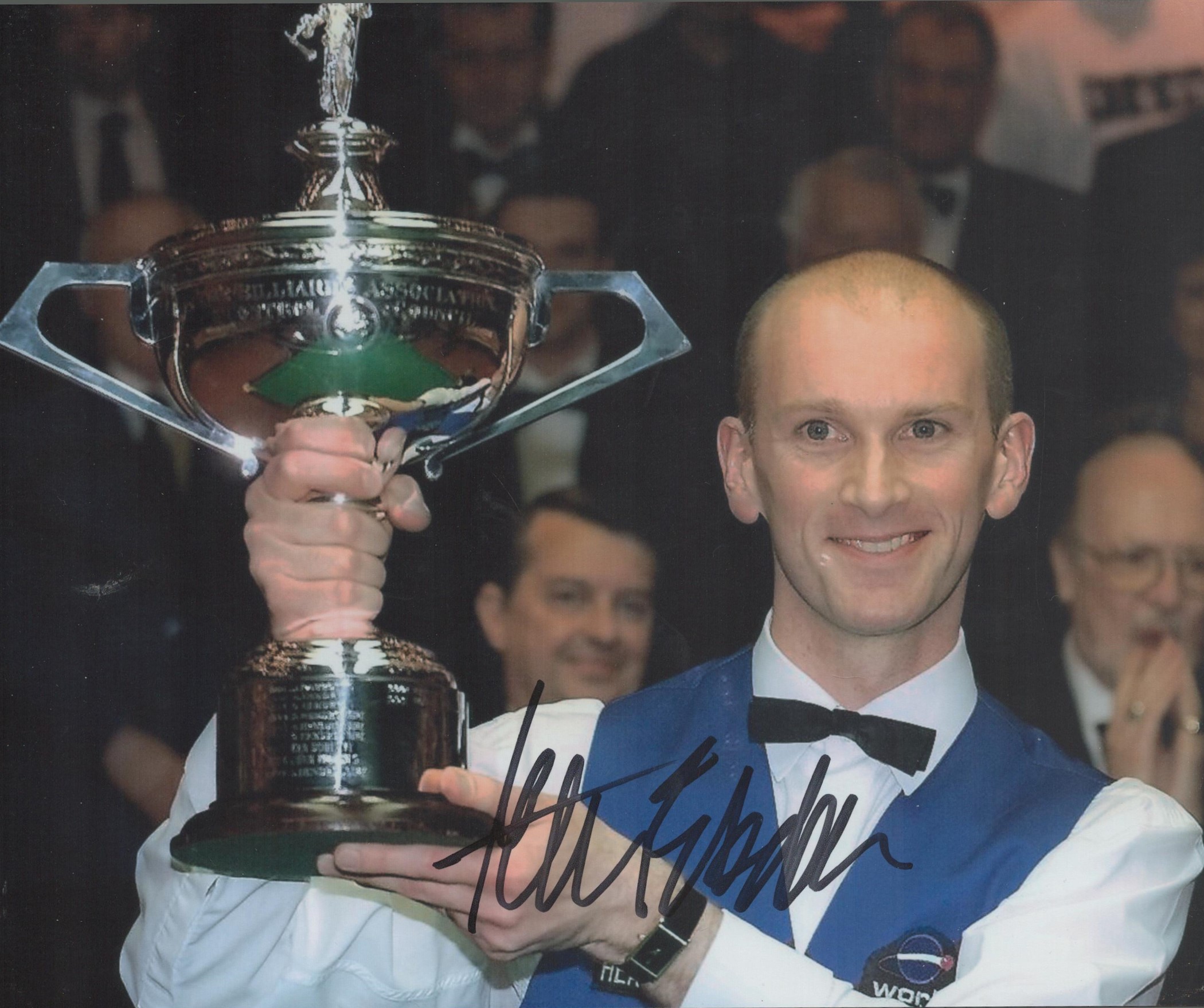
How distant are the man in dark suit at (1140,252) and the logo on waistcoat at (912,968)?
0.86m

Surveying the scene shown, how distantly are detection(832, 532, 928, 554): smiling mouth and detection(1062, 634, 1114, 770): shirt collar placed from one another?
1.23ft

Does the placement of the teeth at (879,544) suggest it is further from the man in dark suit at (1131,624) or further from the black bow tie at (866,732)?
the man in dark suit at (1131,624)

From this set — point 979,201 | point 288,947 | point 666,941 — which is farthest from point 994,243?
point 288,947

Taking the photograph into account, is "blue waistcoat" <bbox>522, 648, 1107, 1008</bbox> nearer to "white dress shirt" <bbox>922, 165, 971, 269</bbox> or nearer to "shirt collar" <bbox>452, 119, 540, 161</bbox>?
"white dress shirt" <bbox>922, 165, 971, 269</bbox>

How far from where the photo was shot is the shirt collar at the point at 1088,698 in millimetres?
2516

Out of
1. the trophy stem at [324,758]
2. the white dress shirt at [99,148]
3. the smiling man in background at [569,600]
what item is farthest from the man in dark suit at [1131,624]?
the white dress shirt at [99,148]

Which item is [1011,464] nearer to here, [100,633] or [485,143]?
[485,143]

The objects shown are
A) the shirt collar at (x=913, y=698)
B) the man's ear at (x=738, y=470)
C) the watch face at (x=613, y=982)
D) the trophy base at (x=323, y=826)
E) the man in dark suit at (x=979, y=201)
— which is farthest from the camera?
the man in dark suit at (x=979, y=201)

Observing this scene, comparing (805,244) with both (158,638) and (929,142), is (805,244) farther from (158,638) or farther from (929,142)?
(158,638)

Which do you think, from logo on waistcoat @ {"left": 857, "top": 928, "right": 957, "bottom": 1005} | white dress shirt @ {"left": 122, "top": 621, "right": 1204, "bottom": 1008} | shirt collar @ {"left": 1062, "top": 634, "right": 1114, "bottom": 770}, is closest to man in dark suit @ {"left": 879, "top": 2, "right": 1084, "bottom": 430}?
shirt collar @ {"left": 1062, "top": 634, "right": 1114, "bottom": 770}

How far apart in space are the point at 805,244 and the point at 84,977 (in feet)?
4.82

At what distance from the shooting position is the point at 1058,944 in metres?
2.15

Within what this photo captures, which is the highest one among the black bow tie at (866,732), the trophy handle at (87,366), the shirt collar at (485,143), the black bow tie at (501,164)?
the shirt collar at (485,143)

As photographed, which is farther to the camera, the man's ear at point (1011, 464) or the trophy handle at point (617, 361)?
the man's ear at point (1011, 464)
